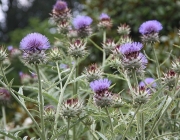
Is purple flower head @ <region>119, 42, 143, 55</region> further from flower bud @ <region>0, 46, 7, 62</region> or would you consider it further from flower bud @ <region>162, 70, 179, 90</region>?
flower bud @ <region>0, 46, 7, 62</region>

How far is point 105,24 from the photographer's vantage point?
7.58ft

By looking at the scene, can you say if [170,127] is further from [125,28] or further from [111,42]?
[125,28]

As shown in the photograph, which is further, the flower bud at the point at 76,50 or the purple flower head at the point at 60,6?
the purple flower head at the point at 60,6

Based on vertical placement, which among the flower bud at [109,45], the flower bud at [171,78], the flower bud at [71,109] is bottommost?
the flower bud at [71,109]

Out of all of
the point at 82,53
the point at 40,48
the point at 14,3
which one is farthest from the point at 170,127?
the point at 14,3

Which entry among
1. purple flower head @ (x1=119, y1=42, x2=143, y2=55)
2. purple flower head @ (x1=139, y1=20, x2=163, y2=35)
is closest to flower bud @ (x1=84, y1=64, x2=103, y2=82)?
purple flower head @ (x1=119, y1=42, x2=143, y2=55)

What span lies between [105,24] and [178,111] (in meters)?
0.77

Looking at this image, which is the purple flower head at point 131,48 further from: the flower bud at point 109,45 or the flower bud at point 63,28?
the flower bud at point 63,28

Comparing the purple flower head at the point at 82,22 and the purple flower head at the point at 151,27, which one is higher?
the purple flower head at the point at 82,22

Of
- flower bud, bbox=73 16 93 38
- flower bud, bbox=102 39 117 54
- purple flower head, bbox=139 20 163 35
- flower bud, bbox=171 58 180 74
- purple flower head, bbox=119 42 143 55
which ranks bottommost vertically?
flower bud, bbox=171 58 180 74

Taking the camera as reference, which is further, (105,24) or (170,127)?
(105,24)

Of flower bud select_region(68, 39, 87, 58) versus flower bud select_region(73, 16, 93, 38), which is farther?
flower bud select_region(73, 16, 93, 38)

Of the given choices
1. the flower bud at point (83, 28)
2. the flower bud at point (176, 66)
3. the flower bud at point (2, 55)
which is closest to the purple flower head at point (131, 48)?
the flower bud at point (176, 66)

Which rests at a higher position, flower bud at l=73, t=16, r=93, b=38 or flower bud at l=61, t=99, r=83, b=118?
flower bud at l=73, t=16, r=93, b=38
